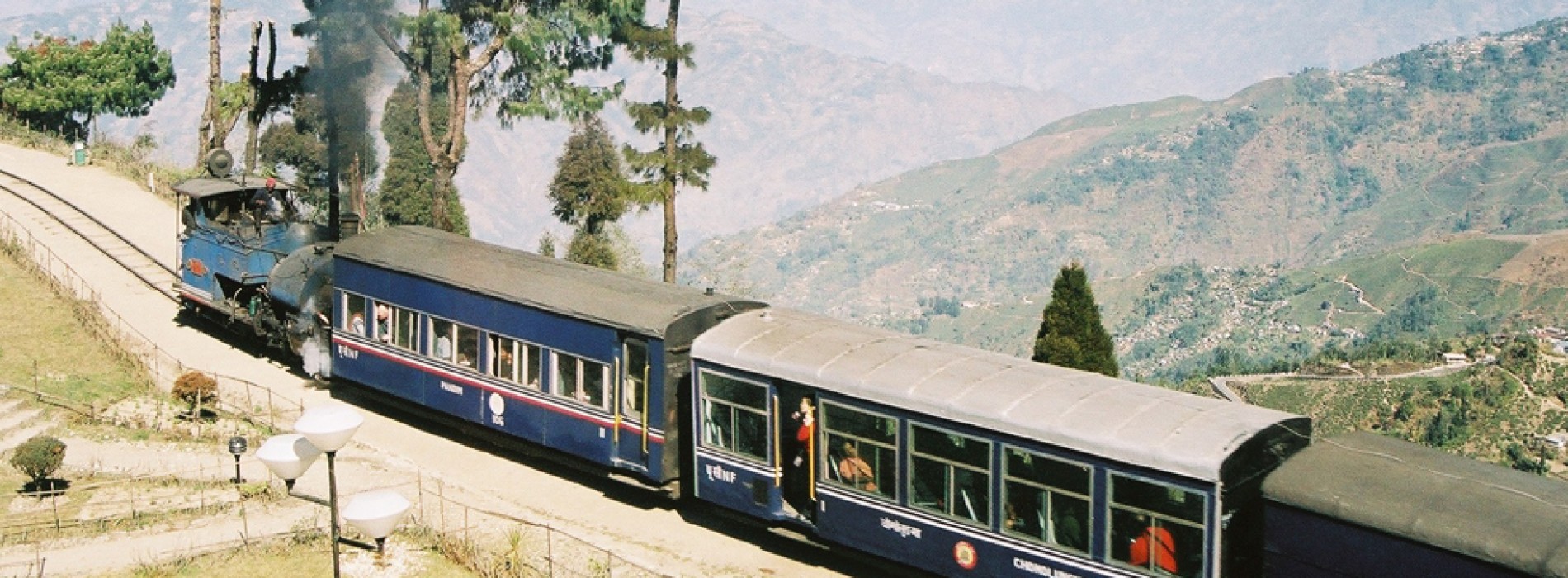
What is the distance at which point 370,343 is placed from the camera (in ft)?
87.0

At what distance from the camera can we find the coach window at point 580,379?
868 inches

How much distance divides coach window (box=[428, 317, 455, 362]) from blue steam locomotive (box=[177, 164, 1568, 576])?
0.13 ft

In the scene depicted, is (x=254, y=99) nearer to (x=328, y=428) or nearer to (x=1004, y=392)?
(x=328, y=428)

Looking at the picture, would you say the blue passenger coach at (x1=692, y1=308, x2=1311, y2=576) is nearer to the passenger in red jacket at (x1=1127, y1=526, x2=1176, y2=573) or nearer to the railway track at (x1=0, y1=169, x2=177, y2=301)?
the passenger in red jacket at (x1=1127, y1=526, x2=1176, y2=573)

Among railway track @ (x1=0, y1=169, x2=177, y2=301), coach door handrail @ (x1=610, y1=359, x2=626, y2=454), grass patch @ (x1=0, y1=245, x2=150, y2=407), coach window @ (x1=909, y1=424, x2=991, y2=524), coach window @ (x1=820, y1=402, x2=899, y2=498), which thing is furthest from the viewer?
railway track @ (x1=0, y1=169, x2=177, y2=301)

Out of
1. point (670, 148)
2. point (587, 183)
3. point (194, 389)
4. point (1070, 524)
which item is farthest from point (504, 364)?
point (587, 183)

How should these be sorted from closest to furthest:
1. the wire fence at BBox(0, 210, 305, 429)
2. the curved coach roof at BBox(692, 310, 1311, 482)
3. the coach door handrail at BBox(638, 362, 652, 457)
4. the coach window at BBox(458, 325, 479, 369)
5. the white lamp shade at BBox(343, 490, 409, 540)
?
1. the white lamp shade at BBox(343, 490, 409, 540)
2. the curved coach roof at BBox(692, 310, 1311, 482)
3. the coach door handrail at BBox(638, 362, 652, 457)
4. the coach window at BBox(458, 325, 479, 369)
5. the wire fence at BBox(0, 210, 305, 429)

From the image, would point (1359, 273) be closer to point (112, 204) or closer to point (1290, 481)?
point (112, 204)

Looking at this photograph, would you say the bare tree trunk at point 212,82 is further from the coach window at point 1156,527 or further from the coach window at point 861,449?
the coach window at point 1156,527

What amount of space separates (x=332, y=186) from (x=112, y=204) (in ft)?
40.4

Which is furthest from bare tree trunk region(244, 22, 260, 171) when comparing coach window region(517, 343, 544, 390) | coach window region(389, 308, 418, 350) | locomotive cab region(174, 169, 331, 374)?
coach window region(517, 343, 544, 390)

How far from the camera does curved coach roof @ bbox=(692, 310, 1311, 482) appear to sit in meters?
16.2

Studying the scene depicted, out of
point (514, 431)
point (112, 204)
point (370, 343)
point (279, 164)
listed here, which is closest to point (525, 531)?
point (514, 431)

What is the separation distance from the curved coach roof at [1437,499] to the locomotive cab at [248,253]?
20855 millimetres
